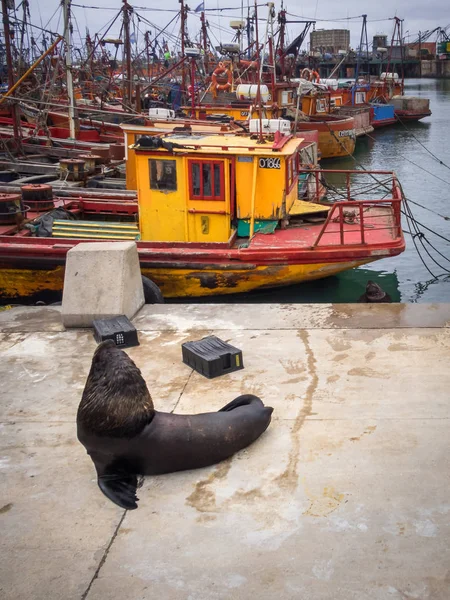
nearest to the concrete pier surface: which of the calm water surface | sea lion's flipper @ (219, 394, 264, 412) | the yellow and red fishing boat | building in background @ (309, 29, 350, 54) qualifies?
sea lion's flipper @ (219, 394, 264, 412)

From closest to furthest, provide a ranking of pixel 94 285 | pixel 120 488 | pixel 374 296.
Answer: pixel 120 488, pixel 94 285, pixel 374 296

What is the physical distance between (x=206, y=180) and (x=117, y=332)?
17.6 ft

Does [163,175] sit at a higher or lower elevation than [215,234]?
higher

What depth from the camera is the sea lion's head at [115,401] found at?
3916 mm

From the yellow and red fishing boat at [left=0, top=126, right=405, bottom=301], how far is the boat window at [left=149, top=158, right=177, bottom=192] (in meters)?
0.02

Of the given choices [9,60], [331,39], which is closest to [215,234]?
[9,60]

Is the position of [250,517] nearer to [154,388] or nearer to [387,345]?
[154,388]

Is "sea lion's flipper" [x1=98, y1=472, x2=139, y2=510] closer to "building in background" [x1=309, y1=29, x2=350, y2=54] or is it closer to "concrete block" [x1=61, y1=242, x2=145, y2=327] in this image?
"concrete block" [x1=61, y1=242, x2=145, y2=327]

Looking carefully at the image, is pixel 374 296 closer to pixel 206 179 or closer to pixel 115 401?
pixel 206 179

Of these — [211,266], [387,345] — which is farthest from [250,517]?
[211,266]

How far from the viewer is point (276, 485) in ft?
13.4

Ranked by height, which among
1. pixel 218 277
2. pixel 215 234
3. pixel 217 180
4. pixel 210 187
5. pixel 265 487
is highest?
pixel 217 180

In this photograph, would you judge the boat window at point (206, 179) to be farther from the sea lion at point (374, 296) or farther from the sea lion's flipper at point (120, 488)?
the sea lion's flipper at point (120, 488)

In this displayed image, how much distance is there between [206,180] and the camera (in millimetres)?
11031
